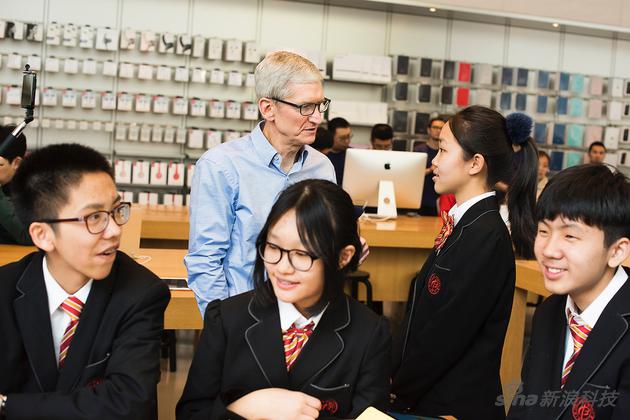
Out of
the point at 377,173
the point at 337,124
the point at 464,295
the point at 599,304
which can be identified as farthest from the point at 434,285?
the point at 337,124

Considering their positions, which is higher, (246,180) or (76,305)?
(246,180)

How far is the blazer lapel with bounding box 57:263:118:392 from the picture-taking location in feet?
5.13

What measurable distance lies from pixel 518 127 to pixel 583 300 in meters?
0.81

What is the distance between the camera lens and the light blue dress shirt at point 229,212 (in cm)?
212

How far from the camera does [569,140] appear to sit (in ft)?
27.5

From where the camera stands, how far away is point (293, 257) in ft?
5.29

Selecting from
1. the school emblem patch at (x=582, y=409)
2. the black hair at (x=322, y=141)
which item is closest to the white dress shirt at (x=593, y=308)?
the school emblem patch at (x=582, y=409)

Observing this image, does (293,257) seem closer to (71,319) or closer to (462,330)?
(71,319)

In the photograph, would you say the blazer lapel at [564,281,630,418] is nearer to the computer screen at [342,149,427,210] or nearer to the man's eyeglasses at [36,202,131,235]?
the man's eyeglasses at [36,202,131,235]

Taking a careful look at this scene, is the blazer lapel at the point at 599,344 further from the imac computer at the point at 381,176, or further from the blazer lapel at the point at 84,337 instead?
the imac computer at the point at 381,176

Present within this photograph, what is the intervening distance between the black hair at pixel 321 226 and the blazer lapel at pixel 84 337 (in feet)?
1.12

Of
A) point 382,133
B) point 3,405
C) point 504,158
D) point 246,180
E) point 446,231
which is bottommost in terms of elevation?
point 3,405

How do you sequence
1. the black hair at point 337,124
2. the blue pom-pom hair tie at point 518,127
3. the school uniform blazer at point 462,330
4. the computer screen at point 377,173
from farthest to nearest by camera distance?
the black hair at point 337,124
the computer screen at point 377,173
the blue pom-pom hair tie at point 518,127
the school uniform blazer at point 462,330

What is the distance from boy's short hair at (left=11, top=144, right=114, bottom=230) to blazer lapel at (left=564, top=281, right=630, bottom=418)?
1120 mm
